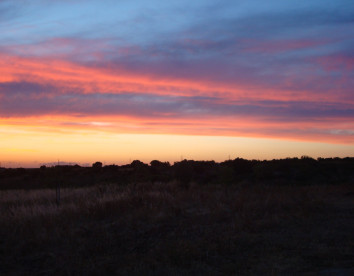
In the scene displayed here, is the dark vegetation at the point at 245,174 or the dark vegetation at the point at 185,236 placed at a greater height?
the dark vegetation at the point at 245,174

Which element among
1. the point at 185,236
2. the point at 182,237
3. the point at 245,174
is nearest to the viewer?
the point at 182,237

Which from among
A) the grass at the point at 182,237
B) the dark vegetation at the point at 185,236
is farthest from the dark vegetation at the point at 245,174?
the grass at the point at 182,237

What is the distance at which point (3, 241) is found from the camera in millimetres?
12625

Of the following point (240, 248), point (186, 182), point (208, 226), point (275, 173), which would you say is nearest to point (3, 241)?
point (208, 226)

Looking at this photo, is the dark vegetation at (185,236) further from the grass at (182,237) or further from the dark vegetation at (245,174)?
the dark vegetation at (245,174)

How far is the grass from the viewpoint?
29.3 ft

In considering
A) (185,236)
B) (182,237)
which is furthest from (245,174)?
(182,237)

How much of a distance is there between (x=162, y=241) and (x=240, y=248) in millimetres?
2317

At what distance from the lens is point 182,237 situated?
38.0ft

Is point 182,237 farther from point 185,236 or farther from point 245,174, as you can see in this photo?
point 245,174

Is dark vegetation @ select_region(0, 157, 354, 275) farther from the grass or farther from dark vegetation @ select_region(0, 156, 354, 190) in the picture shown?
dark vegetation @ select_region(0, 156, 354, 190)

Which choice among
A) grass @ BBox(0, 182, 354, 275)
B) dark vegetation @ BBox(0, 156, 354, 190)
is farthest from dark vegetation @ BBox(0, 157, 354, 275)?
dark vegetation @ BBox(0, 156, 354, 190)

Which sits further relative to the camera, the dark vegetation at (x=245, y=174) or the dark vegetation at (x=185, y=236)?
the dark vegetation at (x=245, y=174)

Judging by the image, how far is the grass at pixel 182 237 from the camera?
29.3ft
